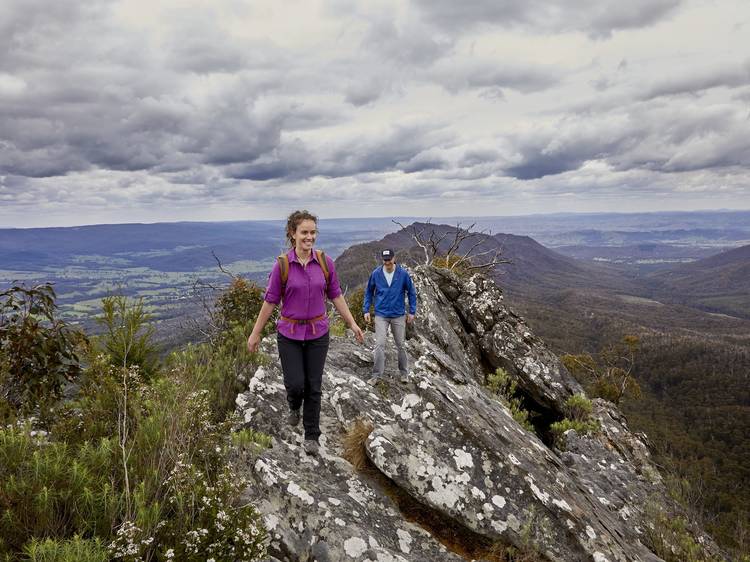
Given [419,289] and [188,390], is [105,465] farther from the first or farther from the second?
[419,289]

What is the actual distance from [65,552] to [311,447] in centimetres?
322

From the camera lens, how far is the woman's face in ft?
18.0

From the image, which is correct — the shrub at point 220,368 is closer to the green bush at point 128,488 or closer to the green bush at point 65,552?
the green bush at point 128,488

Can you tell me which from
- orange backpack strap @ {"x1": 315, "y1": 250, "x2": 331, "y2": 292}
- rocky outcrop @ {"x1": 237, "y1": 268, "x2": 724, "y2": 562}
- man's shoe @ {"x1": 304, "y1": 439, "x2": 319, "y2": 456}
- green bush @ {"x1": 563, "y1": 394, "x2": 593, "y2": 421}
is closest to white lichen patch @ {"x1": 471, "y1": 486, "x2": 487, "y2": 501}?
rocky outcrop @ {"x1": 237, "y1": 268, "x2": 724, "y2": 562}

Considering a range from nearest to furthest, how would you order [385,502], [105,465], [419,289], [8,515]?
[8,515], [105,465], [385,502], [419,289]

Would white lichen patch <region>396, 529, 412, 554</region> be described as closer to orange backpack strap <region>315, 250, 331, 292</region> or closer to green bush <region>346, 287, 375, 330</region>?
orange backpack strap <region>315, 250, 331, 292</region>

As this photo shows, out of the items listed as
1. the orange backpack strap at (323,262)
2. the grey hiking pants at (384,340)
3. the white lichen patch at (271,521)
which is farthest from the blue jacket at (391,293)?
the white lichen patch at (271,521)

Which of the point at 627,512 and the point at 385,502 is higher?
the point at 385,502

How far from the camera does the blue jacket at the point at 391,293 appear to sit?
891cm

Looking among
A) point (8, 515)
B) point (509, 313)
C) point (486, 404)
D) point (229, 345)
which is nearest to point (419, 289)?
point (509, 313)

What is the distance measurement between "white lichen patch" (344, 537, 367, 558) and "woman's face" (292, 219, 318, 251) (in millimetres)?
3517

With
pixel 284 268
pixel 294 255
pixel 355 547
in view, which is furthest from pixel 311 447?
pixel 294 255

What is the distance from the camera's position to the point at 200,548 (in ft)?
11.7

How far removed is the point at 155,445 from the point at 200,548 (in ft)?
3.99
